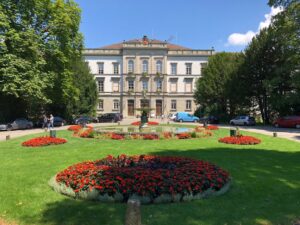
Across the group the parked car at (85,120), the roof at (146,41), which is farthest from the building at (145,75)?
the parked car at (85,120)

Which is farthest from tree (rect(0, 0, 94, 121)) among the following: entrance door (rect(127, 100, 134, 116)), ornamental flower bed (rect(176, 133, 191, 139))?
entrance door (rect(127, 100, 134, 116))

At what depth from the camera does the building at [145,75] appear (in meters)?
74.6

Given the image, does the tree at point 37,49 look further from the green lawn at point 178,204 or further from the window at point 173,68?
the window at point 173,68

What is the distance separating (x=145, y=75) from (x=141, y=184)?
6827cm

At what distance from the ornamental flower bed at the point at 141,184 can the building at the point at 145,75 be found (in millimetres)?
66038

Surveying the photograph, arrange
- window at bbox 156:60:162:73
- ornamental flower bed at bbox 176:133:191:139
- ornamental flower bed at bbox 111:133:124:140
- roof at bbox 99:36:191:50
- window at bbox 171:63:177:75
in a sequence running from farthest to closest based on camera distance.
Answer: window at bbox 171:63:177:75 → roof at bbox 99:36:191:50 → window at bbox 156:60:162:73 → ornamental flower bed at bbox 176:133:191:139 → ornamental flower bed at bbox 111:133:124:140

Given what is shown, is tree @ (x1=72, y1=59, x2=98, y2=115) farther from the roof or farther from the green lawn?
the green lawn

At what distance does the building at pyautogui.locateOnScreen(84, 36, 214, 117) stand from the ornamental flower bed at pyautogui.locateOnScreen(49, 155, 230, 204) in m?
66.0

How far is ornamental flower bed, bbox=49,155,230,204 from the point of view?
714cm

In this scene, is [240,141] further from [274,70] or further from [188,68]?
[188,68]

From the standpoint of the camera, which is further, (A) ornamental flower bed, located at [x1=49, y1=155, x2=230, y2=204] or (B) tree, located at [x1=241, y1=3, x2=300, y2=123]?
(B) tree, located at [x1=241, y1=3, x2=300, y2=123]

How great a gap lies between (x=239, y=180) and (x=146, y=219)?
159 inches

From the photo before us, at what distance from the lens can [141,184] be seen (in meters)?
7.20

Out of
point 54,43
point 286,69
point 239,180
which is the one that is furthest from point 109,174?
point 286,69
